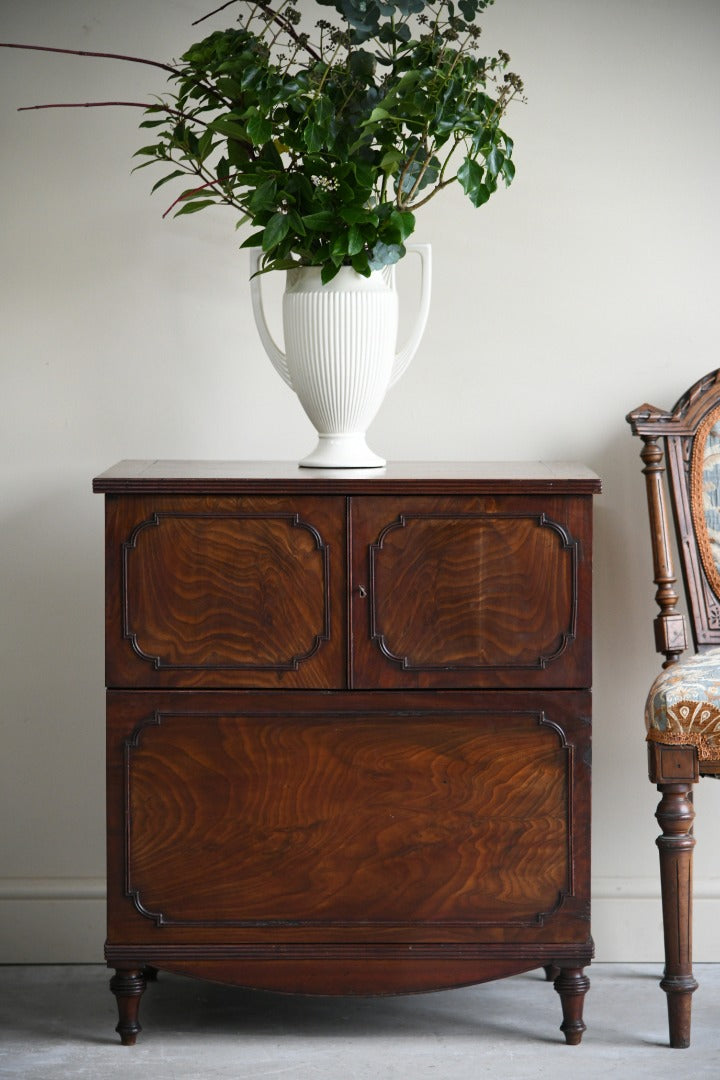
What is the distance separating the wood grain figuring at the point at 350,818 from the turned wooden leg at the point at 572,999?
14 centimetres

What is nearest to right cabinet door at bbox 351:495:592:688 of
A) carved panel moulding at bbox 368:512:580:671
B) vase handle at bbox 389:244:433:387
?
carved panel moulding at bbox 368:512:580:671

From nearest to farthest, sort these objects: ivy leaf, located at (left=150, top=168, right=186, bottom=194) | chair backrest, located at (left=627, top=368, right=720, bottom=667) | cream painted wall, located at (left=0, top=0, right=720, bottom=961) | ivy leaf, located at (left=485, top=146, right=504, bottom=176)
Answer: ivy leaf, located at (left=485, top=146, right=504, bottom=176) < ivy leaf, located at (left=150, top=168, right=186, bottom=194) < chair backrest, located at (left=627, top=368, right=720, bottom=667) < cream painted wall, located at (left=0, top=0, right=720, bottom=961)

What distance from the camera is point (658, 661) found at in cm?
254

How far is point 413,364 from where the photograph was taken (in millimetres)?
2520

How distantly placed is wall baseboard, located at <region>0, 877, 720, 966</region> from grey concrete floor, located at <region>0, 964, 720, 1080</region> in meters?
0.06

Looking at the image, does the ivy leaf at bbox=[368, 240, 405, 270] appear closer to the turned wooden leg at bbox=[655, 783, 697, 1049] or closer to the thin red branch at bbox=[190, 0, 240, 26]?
the thin red branch at bbox=[190, 0, 240, 26]

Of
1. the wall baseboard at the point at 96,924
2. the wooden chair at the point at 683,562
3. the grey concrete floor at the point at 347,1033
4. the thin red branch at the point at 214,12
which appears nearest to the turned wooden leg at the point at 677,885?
the wooden chair at the point at 683,562

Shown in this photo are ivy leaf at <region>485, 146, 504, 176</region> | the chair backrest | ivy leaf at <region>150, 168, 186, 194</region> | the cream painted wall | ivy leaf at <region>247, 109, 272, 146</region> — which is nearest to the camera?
ivy leaf at <region>247, 109, 272, 146</region>

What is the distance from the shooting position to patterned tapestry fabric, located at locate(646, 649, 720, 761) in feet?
6.60

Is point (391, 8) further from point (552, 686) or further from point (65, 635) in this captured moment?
point (65, 635)

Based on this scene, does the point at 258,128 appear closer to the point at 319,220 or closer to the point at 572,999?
the point at 319,220

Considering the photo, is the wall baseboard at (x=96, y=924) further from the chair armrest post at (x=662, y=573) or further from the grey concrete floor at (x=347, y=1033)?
the chair armrest post at (x=662, y=573)

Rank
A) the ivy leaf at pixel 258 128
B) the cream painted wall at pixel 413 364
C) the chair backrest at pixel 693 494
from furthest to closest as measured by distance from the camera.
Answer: the cream painted wall at pixel 413 364 → the chair backrest at pixel 693 494 → the ivy leaf at pixel 258 128

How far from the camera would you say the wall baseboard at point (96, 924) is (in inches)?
99.1
